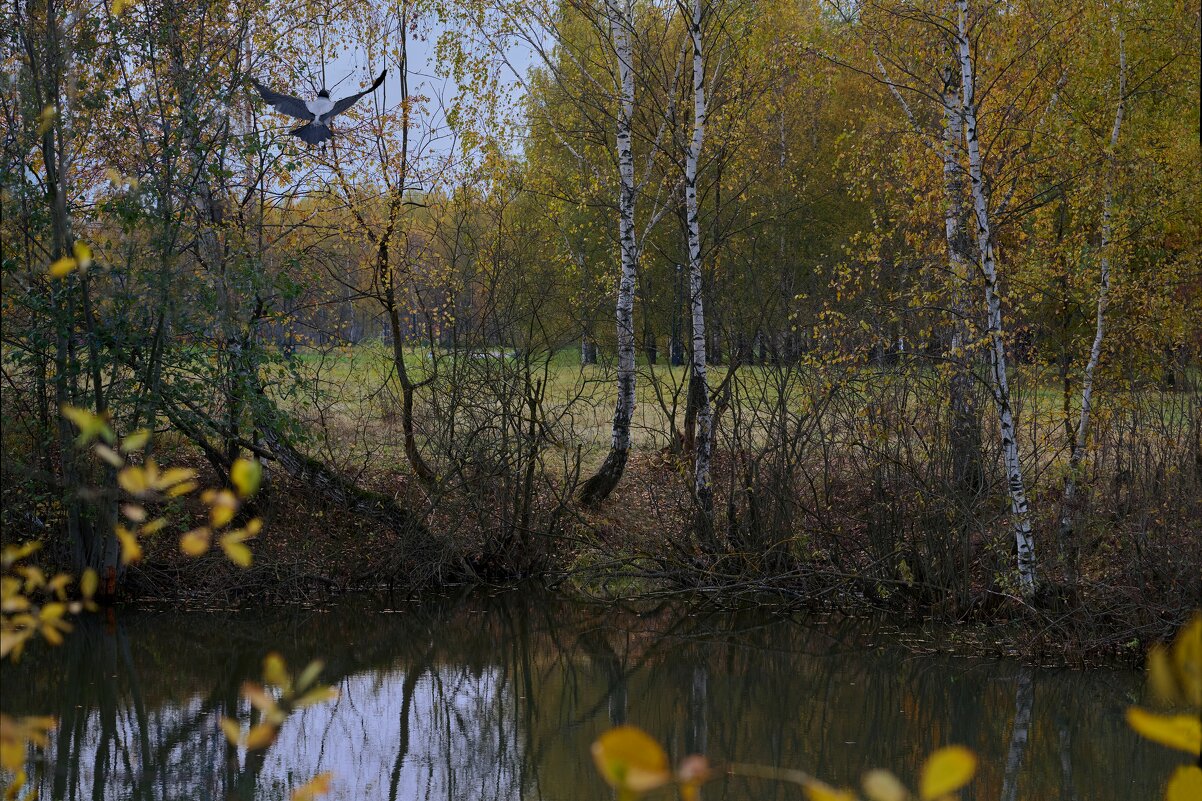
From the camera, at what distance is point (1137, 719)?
106 centimetres

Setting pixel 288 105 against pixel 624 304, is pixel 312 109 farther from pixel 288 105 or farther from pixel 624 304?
pixel 624 304

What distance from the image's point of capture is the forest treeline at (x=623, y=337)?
9.36 meters

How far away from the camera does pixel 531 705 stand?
26.8 ft

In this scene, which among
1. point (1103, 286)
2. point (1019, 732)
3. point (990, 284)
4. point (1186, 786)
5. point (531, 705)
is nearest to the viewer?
point (1186, 786)

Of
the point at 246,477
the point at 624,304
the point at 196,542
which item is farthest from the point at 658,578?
the point at 246,477

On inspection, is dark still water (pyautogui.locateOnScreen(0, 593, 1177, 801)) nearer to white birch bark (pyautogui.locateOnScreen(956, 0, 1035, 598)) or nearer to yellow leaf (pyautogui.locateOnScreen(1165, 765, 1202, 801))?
white birch bark (pyautogui.locateOnScreen(956, 0, 1035, 598))

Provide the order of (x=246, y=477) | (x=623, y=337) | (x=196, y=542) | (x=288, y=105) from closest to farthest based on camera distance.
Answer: (x=246, y=477) → (x=196, y=542) → (x=288, y=105) → (x=623, y=337)

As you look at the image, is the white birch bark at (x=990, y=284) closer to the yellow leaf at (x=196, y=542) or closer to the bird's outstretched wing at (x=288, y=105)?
the bird's outstretched wing at (x=288, y=105)

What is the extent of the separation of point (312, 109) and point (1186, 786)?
39.4 feet

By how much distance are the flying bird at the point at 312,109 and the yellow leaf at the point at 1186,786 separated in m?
11.5

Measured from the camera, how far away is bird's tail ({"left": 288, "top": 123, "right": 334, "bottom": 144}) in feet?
40.0

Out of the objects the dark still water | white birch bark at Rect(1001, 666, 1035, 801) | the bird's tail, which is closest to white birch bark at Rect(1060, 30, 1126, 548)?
white birch bark at Rect(1001, 666, 1035, 801)

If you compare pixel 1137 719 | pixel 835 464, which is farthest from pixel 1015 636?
pixel 1137 719

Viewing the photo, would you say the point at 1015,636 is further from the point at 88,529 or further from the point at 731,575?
the point at 88,529
